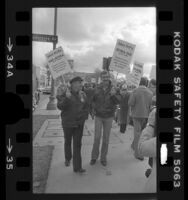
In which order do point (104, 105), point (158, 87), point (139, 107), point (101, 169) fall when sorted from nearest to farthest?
point (158, 87)
point (101, 169)
point (104, 105)
point (139, 107)

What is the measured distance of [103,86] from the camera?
9.58 ft

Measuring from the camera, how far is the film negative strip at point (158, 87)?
95 cm

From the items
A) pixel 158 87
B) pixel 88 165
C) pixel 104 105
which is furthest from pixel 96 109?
pixel 158 87

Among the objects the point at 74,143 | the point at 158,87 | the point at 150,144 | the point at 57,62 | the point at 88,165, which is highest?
the point at 57,62

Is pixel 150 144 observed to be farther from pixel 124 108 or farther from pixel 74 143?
pixel 124 108

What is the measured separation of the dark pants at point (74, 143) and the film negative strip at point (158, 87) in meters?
1.40

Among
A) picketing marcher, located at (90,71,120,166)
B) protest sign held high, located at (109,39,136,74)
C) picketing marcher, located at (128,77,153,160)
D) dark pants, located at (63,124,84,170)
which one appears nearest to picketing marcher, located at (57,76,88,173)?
dark pants, located at (63,124,84,170)

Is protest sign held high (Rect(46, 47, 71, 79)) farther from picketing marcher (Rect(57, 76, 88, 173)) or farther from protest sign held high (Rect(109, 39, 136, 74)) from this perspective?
picketing marcher (Rect(57, 76, 88, 173))

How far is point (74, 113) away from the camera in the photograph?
265 cm

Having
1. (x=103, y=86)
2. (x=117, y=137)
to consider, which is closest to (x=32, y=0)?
(x=103, y=86)

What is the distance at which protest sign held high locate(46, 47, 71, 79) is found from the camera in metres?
1.36

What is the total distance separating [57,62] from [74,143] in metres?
1.36
